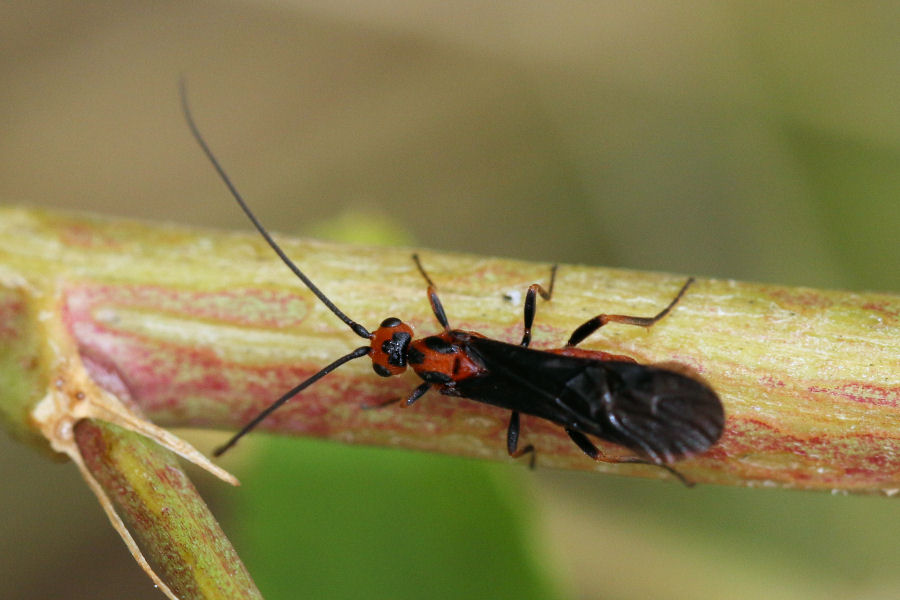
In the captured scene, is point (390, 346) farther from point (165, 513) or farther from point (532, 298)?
point (165, 513)

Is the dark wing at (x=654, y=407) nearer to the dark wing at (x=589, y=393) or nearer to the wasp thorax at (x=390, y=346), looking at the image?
the dark wing at (x=589, y=393)

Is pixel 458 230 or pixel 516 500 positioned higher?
pixel 458 230

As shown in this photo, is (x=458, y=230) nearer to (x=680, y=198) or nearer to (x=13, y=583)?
(x=680, y=198)

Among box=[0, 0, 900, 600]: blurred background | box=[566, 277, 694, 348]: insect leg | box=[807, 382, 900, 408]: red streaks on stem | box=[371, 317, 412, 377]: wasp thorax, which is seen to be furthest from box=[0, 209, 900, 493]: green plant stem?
box=[0, 0, 900, 600]: blurred background

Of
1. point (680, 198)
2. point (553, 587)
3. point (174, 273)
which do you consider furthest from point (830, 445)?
point (680, 198)

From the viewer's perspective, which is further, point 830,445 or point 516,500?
point 516,500

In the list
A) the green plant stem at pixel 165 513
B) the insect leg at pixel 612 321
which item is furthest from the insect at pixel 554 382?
the green plant stem at pixel 165 513

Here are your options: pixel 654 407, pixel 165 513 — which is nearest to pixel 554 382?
pixel 654 407

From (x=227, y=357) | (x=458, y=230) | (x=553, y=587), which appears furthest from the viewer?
(x=458, y=230)
